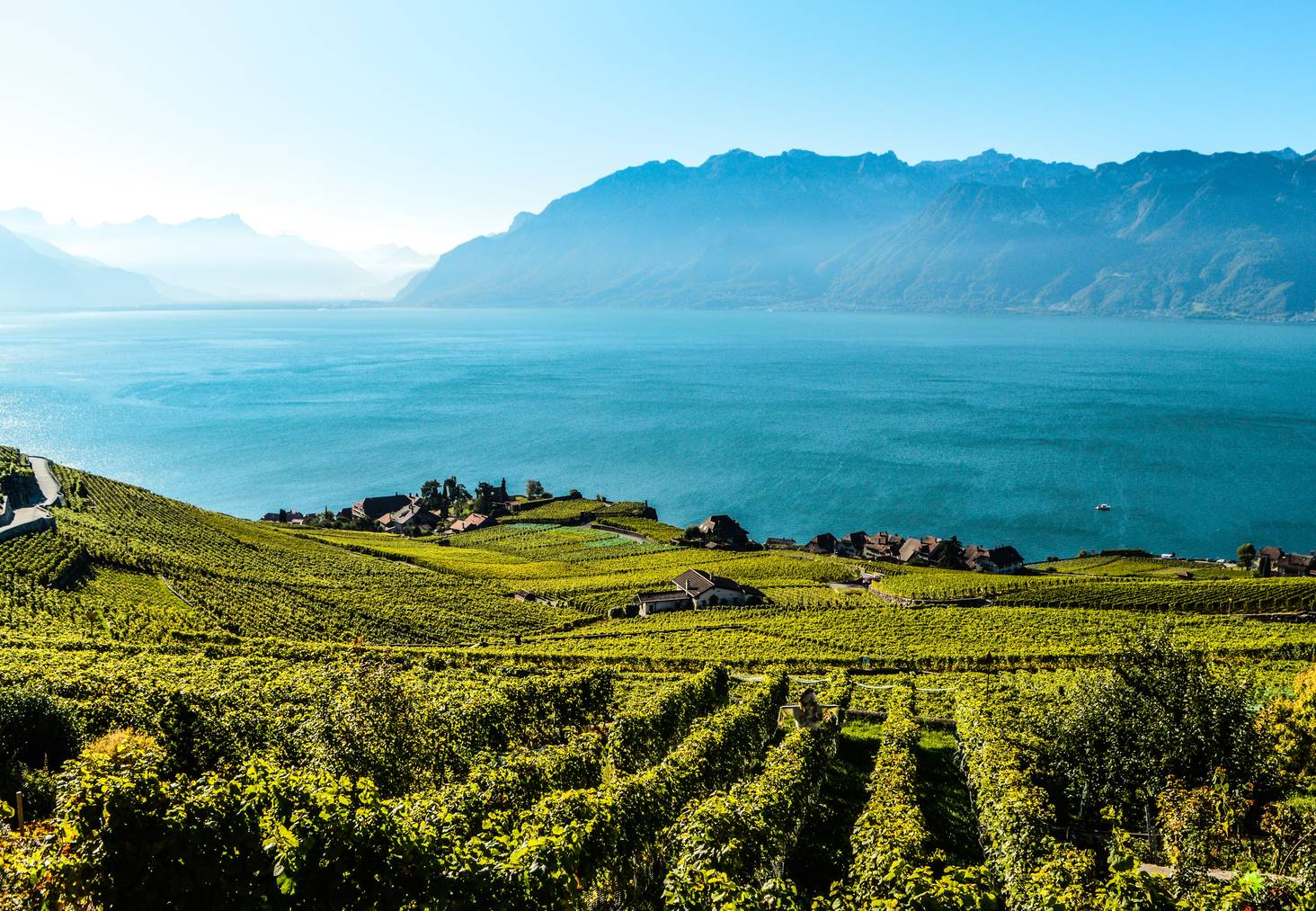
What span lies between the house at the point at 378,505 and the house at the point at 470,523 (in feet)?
42.7

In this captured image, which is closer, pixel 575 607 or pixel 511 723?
pixel 511 723

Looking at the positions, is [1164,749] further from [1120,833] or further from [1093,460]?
[1093,460]

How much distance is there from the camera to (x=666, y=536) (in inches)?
3824

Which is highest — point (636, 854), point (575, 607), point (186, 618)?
point (636, 854)

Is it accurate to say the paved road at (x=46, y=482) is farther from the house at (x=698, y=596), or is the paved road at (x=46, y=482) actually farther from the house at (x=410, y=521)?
the house at (x=698, y=596)

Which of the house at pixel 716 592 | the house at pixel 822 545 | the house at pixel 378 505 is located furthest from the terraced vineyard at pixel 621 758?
the house at pixel 378 505

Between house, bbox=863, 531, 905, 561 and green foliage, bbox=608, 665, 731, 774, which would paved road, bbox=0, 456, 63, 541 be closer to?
green foliage, bbox=608, 665, 731, 774

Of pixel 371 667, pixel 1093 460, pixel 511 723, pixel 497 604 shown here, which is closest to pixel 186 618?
pixel 497 604

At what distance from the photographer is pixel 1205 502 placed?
374 feet

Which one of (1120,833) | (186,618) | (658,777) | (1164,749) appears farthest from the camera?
(186,618)

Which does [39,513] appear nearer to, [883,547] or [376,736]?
[376,736]

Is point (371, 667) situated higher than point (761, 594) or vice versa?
point (371, 667)

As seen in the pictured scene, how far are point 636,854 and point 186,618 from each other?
1626 inches

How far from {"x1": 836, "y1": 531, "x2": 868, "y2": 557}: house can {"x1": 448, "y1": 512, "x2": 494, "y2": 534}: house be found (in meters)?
49.1
